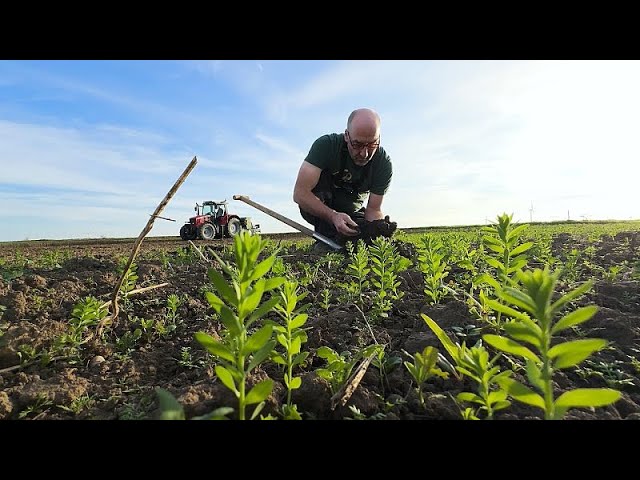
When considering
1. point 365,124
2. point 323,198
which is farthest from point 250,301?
point 323,198

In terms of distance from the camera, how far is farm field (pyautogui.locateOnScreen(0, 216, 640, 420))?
1.10m

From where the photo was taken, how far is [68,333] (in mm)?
2426

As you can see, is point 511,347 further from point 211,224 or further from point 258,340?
point 211,224

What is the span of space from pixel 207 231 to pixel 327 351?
1572 cm

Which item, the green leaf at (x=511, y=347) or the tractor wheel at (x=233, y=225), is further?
the tractor wheel at (x=233, y=225)

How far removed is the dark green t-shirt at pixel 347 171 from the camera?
7.49 meters

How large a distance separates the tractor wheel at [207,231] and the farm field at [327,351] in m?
12.8

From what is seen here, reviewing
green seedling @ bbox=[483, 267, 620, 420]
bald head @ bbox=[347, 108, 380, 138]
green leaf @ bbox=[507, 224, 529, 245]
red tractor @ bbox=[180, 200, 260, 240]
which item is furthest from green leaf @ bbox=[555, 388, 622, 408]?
red tractor @ bbox=[180, 200, 260, 240]

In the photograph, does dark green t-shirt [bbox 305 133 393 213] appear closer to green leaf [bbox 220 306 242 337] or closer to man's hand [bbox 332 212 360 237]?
man's hand [bbox 332 212 360 237]

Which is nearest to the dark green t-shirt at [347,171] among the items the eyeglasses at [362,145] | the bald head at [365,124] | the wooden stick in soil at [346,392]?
the eyeglasses at [362,145]

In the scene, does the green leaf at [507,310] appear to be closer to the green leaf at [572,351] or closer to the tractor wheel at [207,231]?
the green leaf at [572,351]

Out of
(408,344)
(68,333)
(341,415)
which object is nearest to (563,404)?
(341,415)
